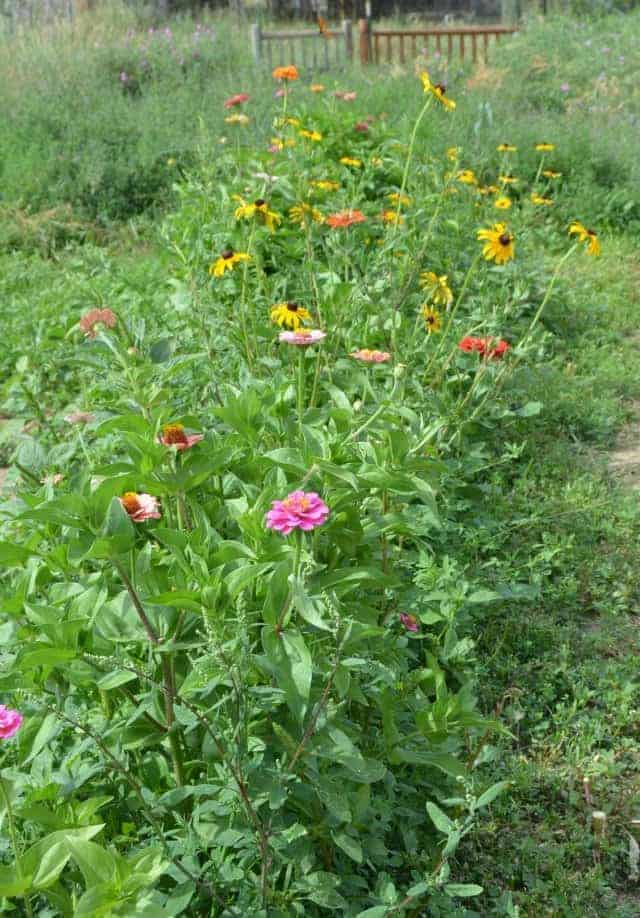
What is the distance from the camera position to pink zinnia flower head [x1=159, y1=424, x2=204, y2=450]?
1887mm

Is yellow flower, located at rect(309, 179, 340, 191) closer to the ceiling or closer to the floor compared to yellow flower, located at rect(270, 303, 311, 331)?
closer to the floor

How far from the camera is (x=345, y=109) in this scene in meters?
6.58

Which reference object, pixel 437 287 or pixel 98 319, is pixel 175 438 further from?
pixel 437 287

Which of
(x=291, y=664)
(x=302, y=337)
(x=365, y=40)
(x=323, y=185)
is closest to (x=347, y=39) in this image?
(x=365, y=40)

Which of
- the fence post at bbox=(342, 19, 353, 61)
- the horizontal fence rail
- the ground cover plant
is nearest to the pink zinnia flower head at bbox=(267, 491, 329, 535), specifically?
the ground cover plant

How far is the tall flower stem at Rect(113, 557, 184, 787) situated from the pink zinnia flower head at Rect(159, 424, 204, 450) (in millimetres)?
248

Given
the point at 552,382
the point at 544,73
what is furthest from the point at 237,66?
the point at 552,382

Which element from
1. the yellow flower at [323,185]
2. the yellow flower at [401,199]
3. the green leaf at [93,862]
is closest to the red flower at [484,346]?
the yellow flower at [401,199]

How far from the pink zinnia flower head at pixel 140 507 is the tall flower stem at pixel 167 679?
0.16 m

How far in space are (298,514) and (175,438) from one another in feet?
1.30

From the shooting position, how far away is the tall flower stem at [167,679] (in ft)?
5.76

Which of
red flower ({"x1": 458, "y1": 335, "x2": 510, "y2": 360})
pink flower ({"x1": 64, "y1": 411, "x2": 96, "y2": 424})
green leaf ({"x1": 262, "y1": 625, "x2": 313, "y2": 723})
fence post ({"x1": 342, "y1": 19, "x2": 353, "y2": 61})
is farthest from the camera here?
fence post ({"x1": 342, "y1": 19, "x2": 353, "y2": 61})

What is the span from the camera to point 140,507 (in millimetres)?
1979

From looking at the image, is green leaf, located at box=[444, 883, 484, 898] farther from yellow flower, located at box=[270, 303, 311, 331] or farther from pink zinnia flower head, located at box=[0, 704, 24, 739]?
yellow flower, located at box=[270, 303, 311, 331]
